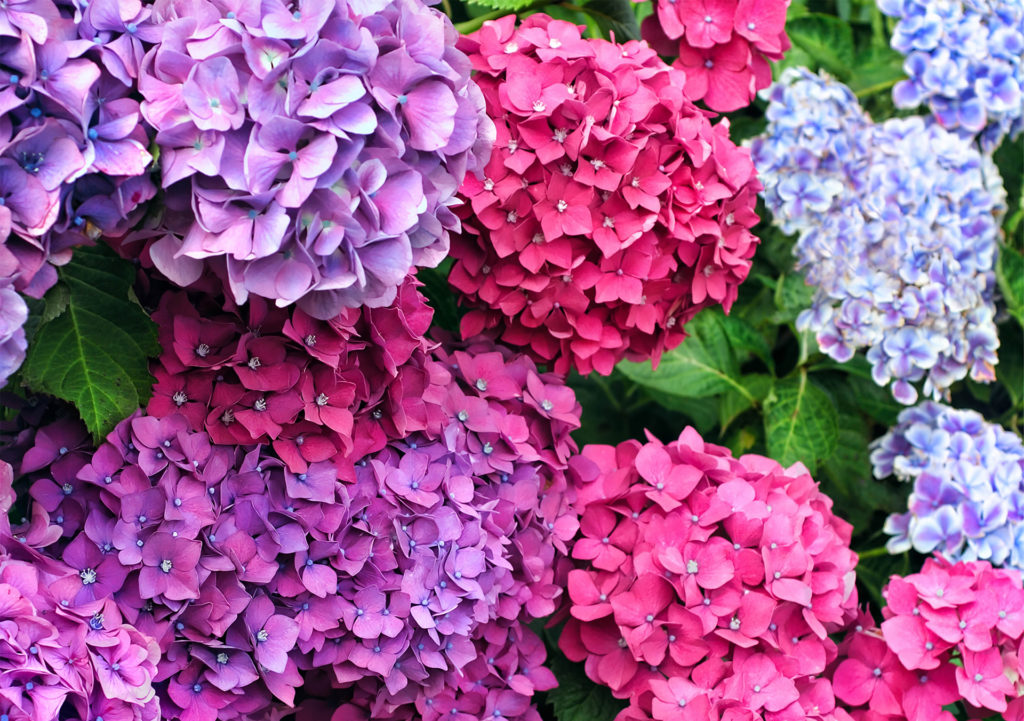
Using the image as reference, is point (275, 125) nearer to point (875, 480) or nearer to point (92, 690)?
point (92, 690)

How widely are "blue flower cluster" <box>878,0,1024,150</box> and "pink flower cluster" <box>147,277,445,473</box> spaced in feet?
2.82

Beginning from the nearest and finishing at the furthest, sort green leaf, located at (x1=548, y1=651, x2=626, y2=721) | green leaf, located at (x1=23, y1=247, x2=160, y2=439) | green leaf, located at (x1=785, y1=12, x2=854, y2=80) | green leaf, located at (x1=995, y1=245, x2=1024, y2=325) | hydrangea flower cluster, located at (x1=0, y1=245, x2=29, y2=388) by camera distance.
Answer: hydrangea flower cluster, located at (x1=0, y1=245, x2=29, y2=388)
green leaf, located at (x1=23, y1=247, x2=160, y2=439)
green leaf, located at (x1=548, y1=651, x2=626, y2=721)
green leaf, located at (x1=995, y1=245, x2=1024, y2=325)
green leaf, located at (x1=785, y1=12, x2=854, y2=80)

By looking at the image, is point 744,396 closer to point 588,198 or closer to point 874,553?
point 874,553

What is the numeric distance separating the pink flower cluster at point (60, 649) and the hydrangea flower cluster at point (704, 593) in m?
0.37

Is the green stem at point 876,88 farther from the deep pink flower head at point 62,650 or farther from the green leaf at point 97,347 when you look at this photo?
the deep pink flower head at point 62,650

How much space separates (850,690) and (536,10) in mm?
695

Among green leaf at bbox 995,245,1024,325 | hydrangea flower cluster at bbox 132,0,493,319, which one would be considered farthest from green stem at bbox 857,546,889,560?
hydrangea flower cluster at bbox 132,0,493,319

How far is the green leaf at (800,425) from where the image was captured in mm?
1262

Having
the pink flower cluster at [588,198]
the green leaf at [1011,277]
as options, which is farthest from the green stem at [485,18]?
the green leaf at [1011,277]

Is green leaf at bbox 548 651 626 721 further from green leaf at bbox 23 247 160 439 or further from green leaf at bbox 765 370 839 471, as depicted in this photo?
green leaf at bbox 23 247 160 439

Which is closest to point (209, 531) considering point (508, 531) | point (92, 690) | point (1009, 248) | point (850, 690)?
point (92, 690)

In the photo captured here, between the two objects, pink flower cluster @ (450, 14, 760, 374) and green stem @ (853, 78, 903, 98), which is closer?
pink flower cluster @ (450, 14, 760, 374)

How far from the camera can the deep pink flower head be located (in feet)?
2.15

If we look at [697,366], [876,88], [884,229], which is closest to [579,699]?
[697,366]
